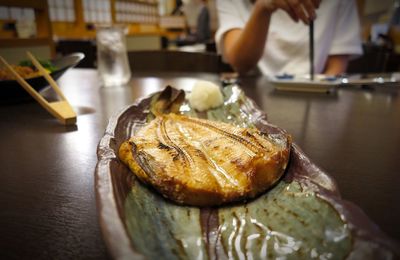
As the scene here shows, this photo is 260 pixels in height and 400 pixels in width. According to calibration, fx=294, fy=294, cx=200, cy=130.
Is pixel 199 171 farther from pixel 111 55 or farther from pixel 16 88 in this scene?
pixel 111 55

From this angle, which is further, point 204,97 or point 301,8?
point 301,8

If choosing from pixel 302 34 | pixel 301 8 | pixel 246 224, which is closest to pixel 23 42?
pixel 302 34

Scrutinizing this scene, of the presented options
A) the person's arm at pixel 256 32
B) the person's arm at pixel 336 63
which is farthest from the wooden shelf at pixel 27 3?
the person's arm at pixel 336 63

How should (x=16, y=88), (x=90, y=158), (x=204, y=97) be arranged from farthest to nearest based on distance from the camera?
(x=16, y=88)
(x=204, y=97)
(x=90, y=158)

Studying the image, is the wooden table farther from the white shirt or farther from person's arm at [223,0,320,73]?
the white shirt

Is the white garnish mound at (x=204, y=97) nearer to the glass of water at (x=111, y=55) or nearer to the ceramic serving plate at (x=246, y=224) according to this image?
the ceramic serving plate at (x=246, y=224)

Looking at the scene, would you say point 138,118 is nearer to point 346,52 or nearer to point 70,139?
point 70,139
